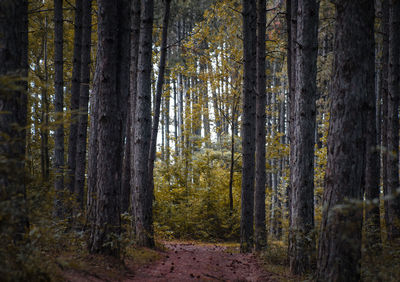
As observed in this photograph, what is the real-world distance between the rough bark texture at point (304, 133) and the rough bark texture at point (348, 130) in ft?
8.04

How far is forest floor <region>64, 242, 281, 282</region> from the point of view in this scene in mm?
4958

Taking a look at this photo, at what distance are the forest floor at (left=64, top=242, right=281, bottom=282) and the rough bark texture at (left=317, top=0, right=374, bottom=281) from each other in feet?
7.95

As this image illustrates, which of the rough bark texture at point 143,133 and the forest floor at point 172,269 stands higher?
the rough bark texture at point 143,133

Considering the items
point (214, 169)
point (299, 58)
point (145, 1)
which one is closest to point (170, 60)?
point (214, 169)

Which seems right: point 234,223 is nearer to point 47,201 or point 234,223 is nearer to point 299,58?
point 299,58

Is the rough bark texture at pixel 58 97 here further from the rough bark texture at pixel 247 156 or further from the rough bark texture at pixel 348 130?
the rough bark texture at pixel 348 130

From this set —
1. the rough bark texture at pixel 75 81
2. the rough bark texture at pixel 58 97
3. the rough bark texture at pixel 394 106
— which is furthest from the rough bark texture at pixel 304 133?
the rough bark texture at pixel 75 81

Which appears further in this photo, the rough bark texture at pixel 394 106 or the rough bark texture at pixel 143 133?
the rough bark texture at pixel 394 106

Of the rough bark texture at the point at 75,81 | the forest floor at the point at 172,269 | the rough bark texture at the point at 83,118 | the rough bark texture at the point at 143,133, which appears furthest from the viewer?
the rough bark texture at the point at 75,81

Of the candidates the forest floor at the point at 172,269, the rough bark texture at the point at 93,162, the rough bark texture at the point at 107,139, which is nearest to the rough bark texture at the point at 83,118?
the rough bark texture at the point at 93,162

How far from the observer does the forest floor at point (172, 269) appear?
496 centimetres

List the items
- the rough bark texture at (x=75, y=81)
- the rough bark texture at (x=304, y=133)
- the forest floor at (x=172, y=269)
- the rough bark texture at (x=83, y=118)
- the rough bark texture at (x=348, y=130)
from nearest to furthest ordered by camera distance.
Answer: the rough bark texture at (x=348, y=130) → the forest floor at (x=172, y=269) → the rough bark texture at (x=304, y=133) → the rough bark texture at (x=83, y=118) → the rough bark texture at (x=75, y=81)

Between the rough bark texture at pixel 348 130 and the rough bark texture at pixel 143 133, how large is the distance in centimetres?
547

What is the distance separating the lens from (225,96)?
17.1 metres
